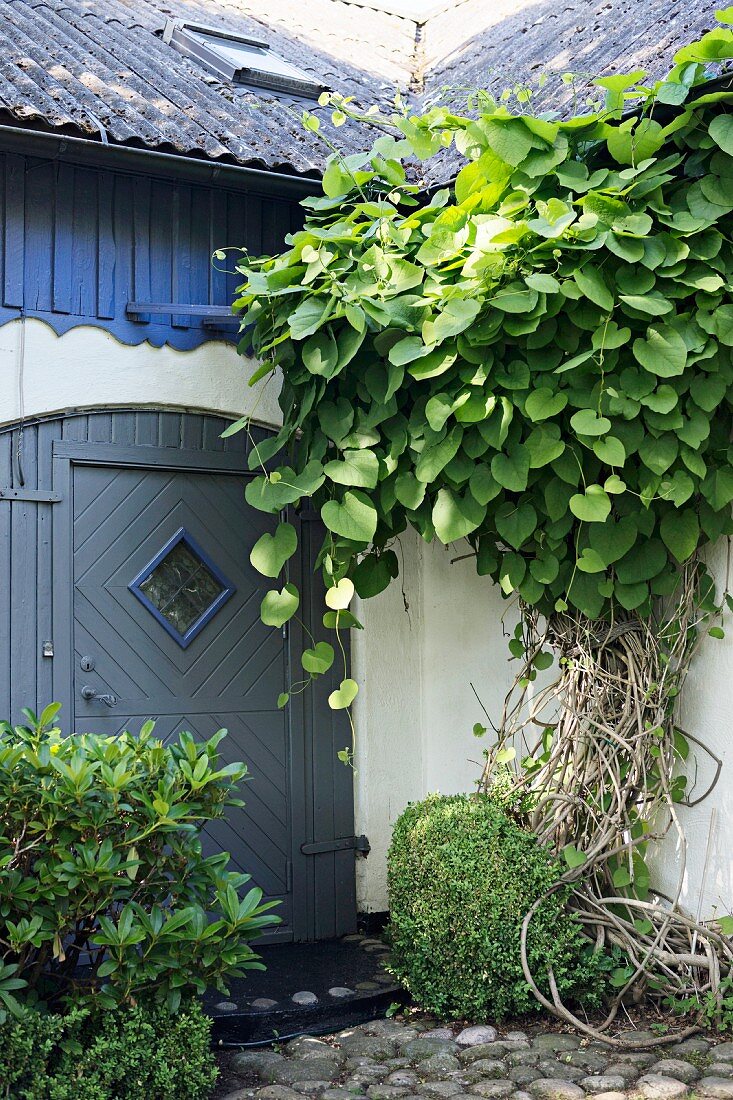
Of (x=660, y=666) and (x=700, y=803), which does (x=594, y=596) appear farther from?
(x=700, y=803)

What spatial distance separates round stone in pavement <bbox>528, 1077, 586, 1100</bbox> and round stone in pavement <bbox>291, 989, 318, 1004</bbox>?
3.35 ft

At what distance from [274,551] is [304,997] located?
1.72m

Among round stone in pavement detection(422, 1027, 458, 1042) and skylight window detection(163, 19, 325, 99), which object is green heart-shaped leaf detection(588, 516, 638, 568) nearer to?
round stone in pavement detection(422, 1027, 458, 1042)

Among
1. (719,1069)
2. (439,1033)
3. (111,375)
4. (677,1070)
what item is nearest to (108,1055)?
(439,1033)

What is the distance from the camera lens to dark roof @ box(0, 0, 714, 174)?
4.40 metres

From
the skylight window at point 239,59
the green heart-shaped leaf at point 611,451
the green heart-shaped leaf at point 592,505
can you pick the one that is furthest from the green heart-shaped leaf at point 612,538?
the skylight window at point 239,59

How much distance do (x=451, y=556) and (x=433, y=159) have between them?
2.00 meters

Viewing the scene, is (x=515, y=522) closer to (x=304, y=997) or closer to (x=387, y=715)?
(x=387, y=715)

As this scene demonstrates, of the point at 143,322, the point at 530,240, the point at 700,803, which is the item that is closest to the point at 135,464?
the point at 143,322

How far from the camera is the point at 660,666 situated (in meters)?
3.95

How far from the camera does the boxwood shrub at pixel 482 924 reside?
12.3 feet

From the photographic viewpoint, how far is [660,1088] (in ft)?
10.4

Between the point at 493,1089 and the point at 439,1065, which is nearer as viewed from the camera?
the point at 493,1089

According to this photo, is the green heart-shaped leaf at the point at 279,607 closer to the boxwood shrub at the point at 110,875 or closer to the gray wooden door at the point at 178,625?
the gray wooden door at the point at 178,625
